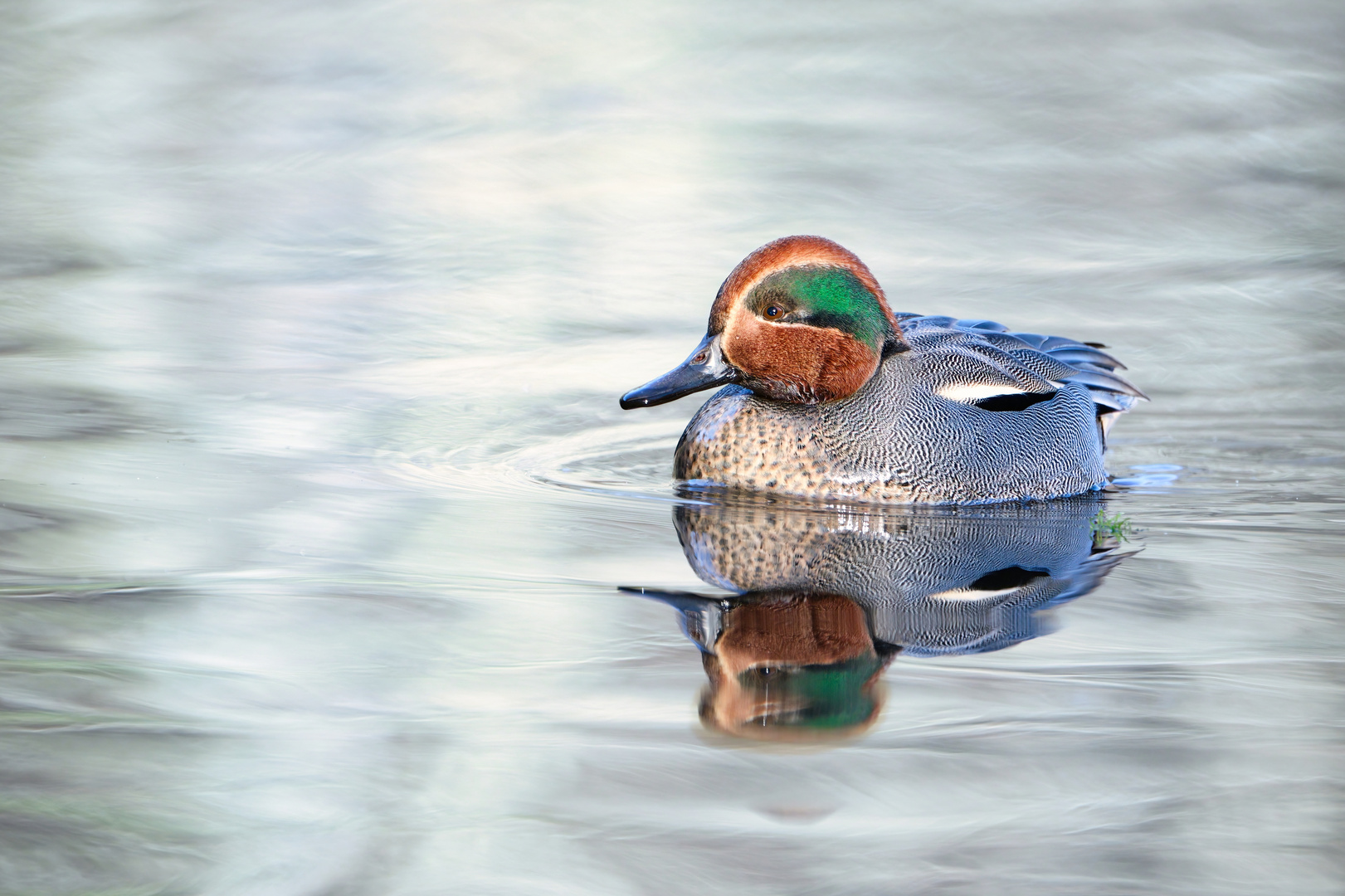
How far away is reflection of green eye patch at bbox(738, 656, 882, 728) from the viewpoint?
13.3 ft

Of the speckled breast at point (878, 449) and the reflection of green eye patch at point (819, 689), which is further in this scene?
the speckled breast at point (878, 449)

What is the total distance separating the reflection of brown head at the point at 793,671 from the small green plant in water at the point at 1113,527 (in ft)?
5.77

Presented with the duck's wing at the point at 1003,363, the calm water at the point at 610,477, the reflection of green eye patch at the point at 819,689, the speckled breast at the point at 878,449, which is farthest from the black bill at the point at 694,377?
the reflection of green eye patch at the point at 819,689

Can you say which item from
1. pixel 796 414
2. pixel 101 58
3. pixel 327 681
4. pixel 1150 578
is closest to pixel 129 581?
pixel 327 681

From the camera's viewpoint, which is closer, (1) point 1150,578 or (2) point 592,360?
(1) point 1150,578

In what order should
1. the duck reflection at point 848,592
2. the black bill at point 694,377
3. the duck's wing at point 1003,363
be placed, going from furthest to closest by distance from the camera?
the duck's wing at point 1003,363 < the black bill at point 694,377 < the duck reflection at point 848,592

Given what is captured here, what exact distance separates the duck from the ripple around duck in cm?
24

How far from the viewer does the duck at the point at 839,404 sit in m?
6.59

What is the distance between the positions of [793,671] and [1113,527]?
8.71 ft

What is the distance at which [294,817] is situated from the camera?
3.54 meters

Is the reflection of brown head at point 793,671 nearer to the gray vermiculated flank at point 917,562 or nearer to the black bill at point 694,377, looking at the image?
the gray vermiculated flank at point 917,562

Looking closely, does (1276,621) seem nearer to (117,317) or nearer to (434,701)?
(434,701)

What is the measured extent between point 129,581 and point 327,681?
3.83ft

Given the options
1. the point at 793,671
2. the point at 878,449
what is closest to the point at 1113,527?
the point at 878,449
